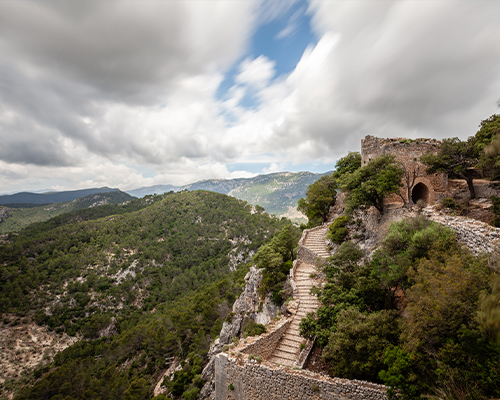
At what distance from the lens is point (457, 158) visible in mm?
14695

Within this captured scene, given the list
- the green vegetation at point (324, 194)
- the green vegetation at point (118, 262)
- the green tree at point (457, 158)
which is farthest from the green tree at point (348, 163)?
the green vegetation at point (118, 262)

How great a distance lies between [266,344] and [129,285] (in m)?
73.6

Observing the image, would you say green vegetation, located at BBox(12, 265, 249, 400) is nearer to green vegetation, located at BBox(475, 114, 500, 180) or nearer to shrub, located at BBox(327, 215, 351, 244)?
shrub, located at BBox(327, 215, 351, 244)

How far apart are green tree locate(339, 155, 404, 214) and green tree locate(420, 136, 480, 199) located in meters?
2.16

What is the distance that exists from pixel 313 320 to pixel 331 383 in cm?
356

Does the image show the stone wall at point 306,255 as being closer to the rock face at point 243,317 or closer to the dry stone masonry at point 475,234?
the rock face at point 243,317

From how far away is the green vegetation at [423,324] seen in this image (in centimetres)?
568

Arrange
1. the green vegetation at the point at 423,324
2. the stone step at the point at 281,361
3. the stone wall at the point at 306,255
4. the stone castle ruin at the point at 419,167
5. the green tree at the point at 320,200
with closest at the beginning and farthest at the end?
the green vegetation at the point at 423,324 → the stone step at the point at 281,361 → the stone castle ruin at the point at 419,167 → the stone wall at the point at 306,255 → the green tree at the point at 320,200

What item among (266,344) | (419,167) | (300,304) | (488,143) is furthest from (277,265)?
(488,143)

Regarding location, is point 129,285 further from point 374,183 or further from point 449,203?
point 449,203

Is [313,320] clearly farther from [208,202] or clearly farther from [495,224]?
[208,202]

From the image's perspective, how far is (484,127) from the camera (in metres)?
14.6

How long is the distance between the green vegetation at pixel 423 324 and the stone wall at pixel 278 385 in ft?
2.46

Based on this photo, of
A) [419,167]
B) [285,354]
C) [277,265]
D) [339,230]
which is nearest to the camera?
[285,354]
